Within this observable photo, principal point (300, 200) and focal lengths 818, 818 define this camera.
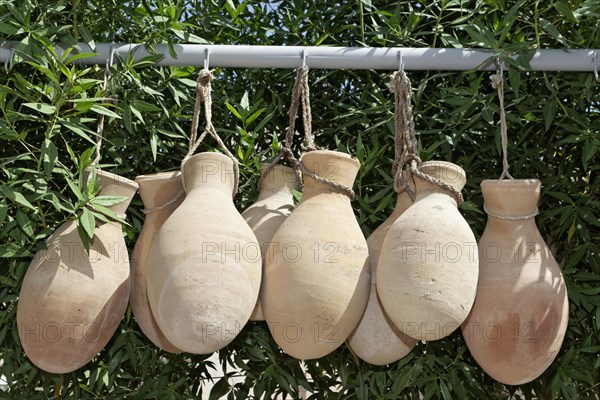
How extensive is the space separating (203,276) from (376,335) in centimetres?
38

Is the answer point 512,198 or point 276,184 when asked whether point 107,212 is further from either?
point 512,198

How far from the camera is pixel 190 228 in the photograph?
4.64ft

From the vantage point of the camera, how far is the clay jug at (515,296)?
4.97ft

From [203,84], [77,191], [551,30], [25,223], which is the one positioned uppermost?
[551,30]

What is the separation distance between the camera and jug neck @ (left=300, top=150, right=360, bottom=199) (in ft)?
5.04

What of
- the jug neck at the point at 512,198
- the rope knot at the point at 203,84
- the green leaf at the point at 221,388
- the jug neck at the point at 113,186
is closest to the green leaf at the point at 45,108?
the jug neck at the point at 113,186

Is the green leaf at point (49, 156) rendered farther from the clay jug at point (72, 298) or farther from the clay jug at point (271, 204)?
the clay jug at point (271, 204)

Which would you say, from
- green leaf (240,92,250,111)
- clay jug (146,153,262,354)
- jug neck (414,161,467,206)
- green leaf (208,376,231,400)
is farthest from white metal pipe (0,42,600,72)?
green leaf (208,376,231,400)

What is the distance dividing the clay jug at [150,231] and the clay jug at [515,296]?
1.96ft

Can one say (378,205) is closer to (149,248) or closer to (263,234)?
(263,234)

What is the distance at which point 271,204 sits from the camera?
64.4 inches

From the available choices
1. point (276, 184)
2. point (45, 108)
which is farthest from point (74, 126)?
Result: point (276, 184)

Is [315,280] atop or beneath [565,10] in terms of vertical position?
beneath

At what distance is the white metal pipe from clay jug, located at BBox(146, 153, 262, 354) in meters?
0.35
